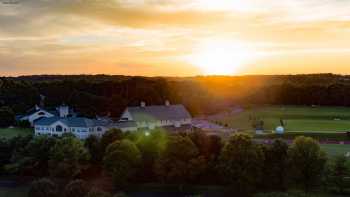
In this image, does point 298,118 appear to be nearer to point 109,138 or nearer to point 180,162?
point 109,138

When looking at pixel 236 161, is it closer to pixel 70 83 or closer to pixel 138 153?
pixel 138 153

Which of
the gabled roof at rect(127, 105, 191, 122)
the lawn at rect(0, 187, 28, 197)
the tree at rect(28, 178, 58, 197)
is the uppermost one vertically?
the gabled roof at rect(127, 105, 191, 122)

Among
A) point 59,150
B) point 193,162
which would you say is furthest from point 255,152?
point 59,150

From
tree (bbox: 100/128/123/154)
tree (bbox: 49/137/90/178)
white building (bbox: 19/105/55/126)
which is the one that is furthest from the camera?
white building (bbox: 19/105/55/126)

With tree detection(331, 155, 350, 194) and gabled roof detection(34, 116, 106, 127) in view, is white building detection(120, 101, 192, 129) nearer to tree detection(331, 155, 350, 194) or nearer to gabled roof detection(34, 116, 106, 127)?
gabled roof detection(34, 116, 106, 127)

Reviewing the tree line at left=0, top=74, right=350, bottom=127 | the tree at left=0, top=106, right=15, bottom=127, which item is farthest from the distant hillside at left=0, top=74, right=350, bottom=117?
the tree at left=0, top=106, right=15, bottom=127

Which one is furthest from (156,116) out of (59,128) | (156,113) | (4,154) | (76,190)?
(76,190)

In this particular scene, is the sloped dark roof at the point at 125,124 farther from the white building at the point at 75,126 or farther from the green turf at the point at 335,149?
the green turf at the point at 335,149
